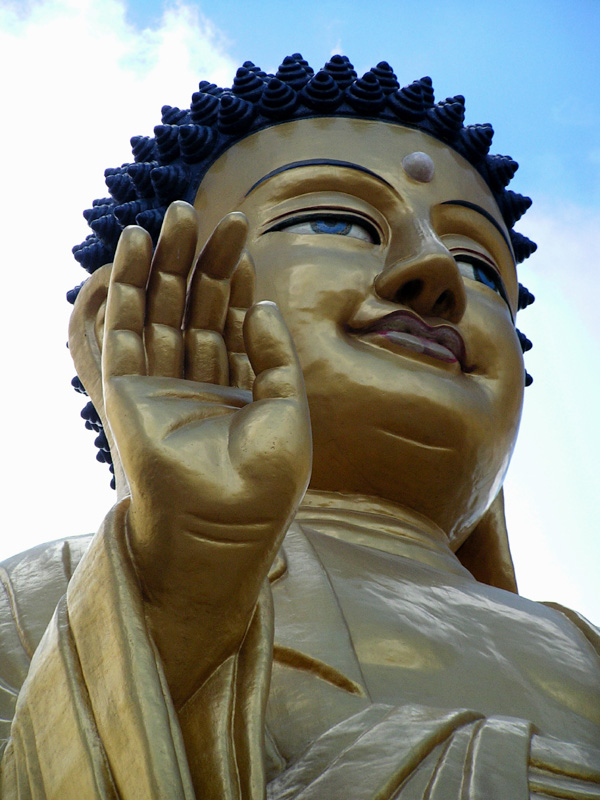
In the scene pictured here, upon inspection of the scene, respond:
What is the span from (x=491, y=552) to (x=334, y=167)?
159 cm

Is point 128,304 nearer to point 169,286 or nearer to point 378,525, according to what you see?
point 169,286

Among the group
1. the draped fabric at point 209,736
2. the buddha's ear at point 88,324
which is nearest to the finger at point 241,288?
the draped fabric at point 209,736

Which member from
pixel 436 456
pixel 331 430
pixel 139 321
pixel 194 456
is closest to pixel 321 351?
pixel 331 430

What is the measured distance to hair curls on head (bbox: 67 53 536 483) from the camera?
177 inches

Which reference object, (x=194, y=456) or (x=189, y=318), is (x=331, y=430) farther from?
(x=194, y=456)

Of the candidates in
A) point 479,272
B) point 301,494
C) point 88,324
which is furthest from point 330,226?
point 301,494

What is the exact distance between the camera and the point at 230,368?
9.58 feet

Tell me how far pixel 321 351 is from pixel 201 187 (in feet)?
3.40

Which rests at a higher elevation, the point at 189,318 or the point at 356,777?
the point at 189,318

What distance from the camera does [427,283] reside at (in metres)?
3.83

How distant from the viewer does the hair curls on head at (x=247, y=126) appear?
4.48 metres

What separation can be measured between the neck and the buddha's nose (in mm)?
667

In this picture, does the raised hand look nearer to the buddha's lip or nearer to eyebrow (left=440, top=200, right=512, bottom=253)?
the buddha's lip

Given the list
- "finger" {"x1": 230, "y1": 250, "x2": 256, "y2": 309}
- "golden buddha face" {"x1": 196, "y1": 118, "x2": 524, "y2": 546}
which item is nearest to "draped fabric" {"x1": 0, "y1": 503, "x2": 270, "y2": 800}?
"finger" {"x1": 230, "y1": 250, "x2": 256, "y2": 309}
